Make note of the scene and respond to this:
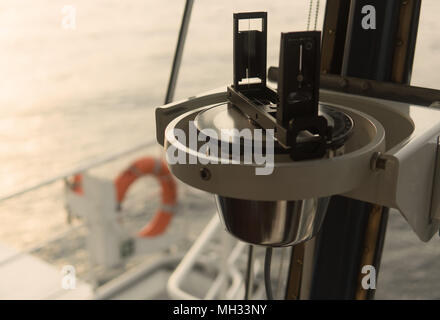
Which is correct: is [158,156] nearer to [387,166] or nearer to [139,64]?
[387,166]

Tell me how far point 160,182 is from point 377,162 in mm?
3352

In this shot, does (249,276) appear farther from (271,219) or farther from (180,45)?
(180,45)

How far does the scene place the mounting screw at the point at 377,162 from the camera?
0.49m

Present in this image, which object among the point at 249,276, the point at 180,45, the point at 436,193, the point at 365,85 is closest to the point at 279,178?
the point at 436,193

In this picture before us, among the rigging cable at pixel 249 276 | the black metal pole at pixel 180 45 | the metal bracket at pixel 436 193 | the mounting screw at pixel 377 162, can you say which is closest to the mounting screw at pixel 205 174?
the mounting screw at pixel 377 162

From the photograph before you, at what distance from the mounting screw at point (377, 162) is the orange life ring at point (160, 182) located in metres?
2.88

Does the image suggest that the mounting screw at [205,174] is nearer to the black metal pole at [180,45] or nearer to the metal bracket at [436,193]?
the metal bracket at [436,193]

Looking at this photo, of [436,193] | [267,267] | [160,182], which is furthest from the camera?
[160,182]

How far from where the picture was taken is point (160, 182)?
3.79 meters

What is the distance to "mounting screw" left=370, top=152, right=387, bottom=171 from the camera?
0.49 meters

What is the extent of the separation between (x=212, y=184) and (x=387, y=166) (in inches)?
6.3

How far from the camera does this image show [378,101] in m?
0.68

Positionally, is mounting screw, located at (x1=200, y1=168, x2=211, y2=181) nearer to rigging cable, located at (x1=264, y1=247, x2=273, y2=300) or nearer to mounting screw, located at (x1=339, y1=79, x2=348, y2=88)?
rigging cable, located at (x1=264, y1=247, x2=273, y2=300)
